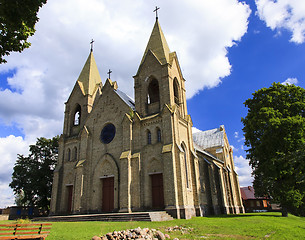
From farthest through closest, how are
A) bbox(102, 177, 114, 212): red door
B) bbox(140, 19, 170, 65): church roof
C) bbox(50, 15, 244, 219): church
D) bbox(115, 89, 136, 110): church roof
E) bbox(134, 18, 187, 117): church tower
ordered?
1. bbox(115, 89, 136, 110): church roof
2. bbox(140, 19, 170, 65): church roof
3. bbox(134, 18, 187, 117): church tower
4. bbox(102, 177, 114, 212): red door
5. bbox(50, 15, 244, 219): church

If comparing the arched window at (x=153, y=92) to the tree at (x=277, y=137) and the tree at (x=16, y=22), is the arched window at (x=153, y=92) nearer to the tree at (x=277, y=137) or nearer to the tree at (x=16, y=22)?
the tree at (x=277, y=137)

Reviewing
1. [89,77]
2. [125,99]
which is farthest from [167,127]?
[89,77]

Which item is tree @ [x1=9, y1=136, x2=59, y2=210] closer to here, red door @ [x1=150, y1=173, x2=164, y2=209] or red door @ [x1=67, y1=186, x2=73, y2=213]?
red door @ [x1=67, y1=186, x2=73, y2=213]

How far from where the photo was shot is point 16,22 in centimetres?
801

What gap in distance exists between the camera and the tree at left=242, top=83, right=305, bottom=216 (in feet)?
71.9

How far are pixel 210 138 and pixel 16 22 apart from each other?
38061mm

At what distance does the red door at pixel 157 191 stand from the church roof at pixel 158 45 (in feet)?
43.5

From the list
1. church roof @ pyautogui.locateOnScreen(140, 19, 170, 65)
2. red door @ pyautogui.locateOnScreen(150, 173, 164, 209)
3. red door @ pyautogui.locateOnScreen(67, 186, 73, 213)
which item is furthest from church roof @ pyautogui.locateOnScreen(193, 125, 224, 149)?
red door @ pyautogui.locateOnScreen(67, 186, 73, 213)

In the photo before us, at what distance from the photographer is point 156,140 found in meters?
24.0

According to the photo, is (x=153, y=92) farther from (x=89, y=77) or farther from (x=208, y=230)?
(x=208, y=230)

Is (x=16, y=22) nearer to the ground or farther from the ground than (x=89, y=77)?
nearer to the ground

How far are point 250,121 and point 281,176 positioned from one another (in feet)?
20.5

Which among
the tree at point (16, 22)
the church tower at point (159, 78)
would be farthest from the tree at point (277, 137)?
the tree at point (16, 22)

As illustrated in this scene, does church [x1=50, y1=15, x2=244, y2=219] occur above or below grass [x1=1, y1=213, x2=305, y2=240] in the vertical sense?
above
